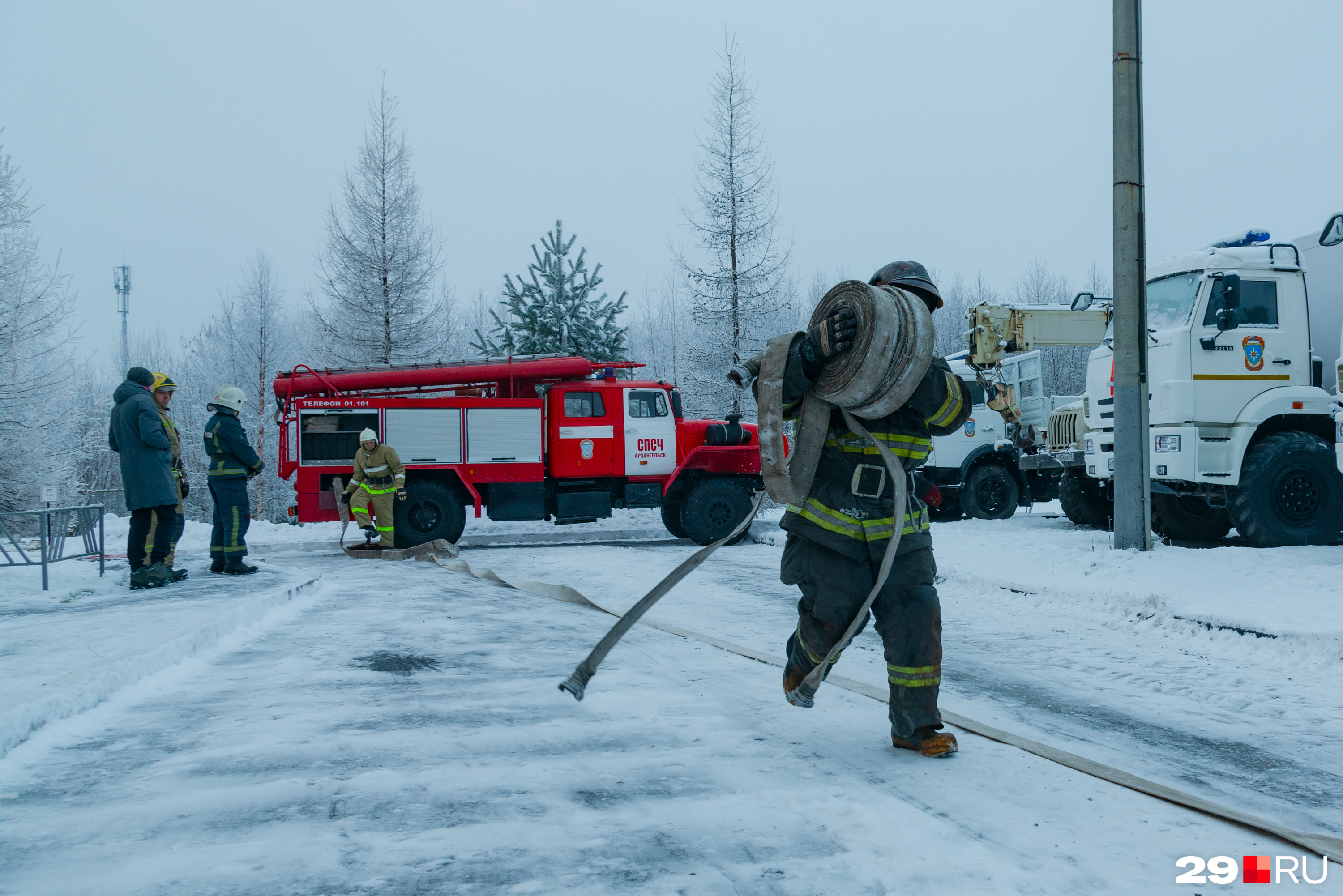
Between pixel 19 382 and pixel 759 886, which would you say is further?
pixel 19 382

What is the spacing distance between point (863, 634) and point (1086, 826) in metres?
3.23

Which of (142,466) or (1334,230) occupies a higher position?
(1334,230)

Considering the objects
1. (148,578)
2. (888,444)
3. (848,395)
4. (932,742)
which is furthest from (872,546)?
(148,578)

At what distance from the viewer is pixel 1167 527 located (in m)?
10.6

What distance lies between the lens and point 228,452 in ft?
27.7

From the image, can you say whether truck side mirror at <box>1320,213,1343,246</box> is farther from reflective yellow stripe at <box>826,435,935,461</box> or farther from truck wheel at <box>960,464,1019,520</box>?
truck wheel at <box>960,464,1019,520</box>

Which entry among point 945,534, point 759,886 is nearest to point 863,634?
point 759,886

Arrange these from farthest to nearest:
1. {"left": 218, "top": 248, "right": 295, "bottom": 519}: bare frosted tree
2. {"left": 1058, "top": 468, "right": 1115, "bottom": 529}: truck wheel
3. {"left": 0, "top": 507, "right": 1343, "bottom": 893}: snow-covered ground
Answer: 1. {"left": 218, "top": 248, "right": 295, "bottom": 519}: bare frosted tree
2. {"left": 1058, "top": 468, "right": 1115, "bottom": 529}: truck wheel
3. {"left": 0, "top": 507, "right": 1343, "bottom": 893}: snow-covered ground

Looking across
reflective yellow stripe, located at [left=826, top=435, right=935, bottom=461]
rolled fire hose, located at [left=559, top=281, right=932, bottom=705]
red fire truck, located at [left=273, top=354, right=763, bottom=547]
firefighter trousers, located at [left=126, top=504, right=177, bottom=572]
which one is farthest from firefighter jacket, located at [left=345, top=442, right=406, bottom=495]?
reflective yellow stripe, located at [left=826, top=435, right=935, bottom=461]

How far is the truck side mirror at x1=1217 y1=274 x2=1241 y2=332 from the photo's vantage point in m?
8.43

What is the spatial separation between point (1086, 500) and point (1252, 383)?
3916 millimetres

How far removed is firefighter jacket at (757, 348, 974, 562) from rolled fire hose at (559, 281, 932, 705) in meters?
0.05

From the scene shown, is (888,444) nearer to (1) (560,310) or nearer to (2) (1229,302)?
(2) (1229,302)

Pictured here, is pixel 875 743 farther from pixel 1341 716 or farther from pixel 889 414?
pixel 1341 716
